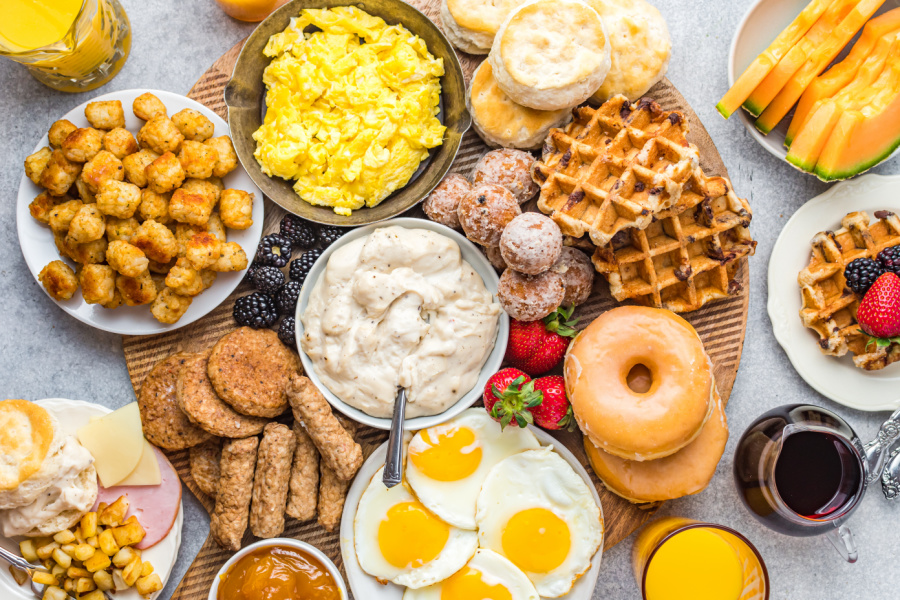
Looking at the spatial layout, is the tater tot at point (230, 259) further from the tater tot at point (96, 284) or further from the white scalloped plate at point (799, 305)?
the white scalloped plate at point (799, 305)

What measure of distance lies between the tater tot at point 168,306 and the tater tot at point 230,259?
0.67ft

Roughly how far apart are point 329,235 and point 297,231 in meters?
0.15

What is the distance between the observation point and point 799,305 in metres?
2.87

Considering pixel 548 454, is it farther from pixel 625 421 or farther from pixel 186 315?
pixel 186 315

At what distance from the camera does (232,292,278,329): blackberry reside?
2.80 metres

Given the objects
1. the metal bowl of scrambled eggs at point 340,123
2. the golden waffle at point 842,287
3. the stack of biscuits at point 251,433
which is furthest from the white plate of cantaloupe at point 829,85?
the stack of biscuits at point 251,433

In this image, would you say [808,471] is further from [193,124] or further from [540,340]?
[193,124]

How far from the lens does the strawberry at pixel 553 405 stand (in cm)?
263

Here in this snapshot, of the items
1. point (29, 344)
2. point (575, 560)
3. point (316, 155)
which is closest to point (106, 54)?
point (316, 155)

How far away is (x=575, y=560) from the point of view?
8.73 feet

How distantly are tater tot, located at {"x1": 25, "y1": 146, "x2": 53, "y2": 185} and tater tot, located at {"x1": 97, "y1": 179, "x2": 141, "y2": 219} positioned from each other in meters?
0.36

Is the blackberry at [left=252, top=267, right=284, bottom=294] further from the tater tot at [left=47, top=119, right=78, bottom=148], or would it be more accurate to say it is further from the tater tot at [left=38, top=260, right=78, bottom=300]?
the tater tot at [left=47, top=119, right=78, bottom=148]

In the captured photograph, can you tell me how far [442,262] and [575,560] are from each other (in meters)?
1.45

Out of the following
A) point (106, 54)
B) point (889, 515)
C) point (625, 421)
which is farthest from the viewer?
point (889, 515)
